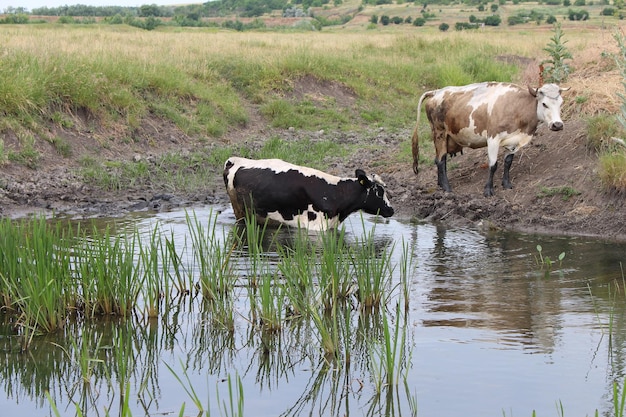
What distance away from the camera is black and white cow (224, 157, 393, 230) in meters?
11.3

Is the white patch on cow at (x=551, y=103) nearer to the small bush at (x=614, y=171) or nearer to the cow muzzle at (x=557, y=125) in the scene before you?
the cow muzzle at (x=557, y=125)

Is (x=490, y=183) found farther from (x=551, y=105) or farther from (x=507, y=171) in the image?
(x=551, y=105)

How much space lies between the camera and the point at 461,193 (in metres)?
13.5

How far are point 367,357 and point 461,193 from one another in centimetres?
716

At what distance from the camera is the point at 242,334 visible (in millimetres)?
7223

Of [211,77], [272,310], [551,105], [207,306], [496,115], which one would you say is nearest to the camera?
[272,310]

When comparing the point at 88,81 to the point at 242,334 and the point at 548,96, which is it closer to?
the point at 548,96

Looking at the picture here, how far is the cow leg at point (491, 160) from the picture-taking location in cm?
1282

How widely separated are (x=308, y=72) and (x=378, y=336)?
53.7 ft

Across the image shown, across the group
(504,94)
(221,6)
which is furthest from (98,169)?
(221,6)

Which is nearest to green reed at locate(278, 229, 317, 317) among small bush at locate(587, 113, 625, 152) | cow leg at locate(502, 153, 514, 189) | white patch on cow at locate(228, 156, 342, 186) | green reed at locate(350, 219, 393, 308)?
green reed at locate(350, 219, 393, 308)

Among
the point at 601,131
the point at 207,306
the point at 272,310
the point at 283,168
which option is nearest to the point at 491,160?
the point at 601,131

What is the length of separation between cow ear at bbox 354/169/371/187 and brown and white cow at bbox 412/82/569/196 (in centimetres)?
221

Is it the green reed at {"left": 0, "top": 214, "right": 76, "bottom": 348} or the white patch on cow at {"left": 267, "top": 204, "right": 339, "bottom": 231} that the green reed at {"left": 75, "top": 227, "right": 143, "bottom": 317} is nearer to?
the green reed at {"left": 0, "top": 214, "right": 76, "bottom": 348}
